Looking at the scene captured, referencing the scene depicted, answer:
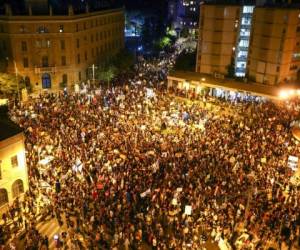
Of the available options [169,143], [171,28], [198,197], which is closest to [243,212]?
[198,197]

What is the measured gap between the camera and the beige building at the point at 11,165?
2188cm

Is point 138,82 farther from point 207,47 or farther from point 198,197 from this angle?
point 198,197

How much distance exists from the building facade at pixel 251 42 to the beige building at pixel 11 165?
33.6 m

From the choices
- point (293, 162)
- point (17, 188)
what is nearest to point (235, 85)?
point (293, 162)

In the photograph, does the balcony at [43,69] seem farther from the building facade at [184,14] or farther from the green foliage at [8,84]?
the building facade at [184,14]

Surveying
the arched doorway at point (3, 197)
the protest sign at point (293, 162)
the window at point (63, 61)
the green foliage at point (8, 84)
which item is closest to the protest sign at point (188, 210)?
the protest sign at point (293, 162)

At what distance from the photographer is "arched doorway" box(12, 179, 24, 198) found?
22781mm

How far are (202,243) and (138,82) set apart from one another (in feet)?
101

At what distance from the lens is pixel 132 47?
87.8 m

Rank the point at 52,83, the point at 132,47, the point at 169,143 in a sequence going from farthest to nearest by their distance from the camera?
the point at 132,47
the point at 52,83
the point at 169,143

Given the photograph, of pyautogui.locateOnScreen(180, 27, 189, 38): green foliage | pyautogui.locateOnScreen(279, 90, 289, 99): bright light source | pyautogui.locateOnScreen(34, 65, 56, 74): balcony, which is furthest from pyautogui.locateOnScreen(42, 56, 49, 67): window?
pyautogui.locateOnScreen(180, 27, 189, 38): green foliage

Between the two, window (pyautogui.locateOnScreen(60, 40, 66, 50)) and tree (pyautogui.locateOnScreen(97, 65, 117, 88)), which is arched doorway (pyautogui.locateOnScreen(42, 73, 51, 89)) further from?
tree (pyautogui.locateOnScreen(97, 65, 117, 88))

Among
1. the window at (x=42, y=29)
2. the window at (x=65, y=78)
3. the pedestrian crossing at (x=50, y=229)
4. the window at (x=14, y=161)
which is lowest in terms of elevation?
the pedestrian crossing at (x=50, y=229)

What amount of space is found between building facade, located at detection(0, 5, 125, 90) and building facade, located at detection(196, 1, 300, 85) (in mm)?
17044
